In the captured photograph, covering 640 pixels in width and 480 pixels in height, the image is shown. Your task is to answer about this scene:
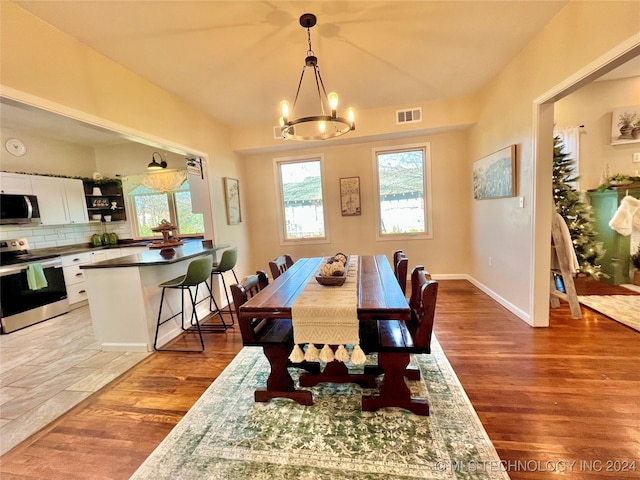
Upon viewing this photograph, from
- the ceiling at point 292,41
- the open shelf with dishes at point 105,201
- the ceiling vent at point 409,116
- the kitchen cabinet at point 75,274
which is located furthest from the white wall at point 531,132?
the open shelf with dishes at point 105,201

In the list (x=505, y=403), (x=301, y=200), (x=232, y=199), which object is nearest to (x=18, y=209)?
(x=232, y=199)

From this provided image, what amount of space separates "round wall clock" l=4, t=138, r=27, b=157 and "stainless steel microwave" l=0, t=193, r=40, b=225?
0.74 meters

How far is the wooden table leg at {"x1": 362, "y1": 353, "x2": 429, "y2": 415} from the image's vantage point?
1563 mm

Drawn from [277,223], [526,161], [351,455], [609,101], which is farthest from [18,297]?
[609,101]

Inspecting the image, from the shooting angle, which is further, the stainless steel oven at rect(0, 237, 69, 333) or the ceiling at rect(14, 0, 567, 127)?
the stainless steel oven at rect(0, 237, 69, 333)

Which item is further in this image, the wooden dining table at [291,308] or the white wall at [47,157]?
the white wall at [47,157]

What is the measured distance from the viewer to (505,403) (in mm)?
1655

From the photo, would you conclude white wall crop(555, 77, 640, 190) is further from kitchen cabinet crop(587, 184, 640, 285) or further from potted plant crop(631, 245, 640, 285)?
potted plant crop(631, 245, 640, 285)

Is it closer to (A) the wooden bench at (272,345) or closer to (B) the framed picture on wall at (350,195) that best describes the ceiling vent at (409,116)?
(B) the framed picture on wall at (350,195)

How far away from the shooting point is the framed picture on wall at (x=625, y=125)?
3.54 metres

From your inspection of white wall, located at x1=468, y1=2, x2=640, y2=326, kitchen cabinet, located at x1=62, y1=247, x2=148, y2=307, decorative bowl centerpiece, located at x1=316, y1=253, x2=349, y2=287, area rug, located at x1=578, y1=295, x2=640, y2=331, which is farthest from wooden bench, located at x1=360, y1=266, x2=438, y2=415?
kitchen cabinet, located at x1=62, y1=247, x2=148, y2=307

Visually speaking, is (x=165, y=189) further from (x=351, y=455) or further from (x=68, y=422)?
(x=351, y=455)

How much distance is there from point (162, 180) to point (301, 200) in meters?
2.61

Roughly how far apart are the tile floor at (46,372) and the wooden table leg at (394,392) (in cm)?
211
